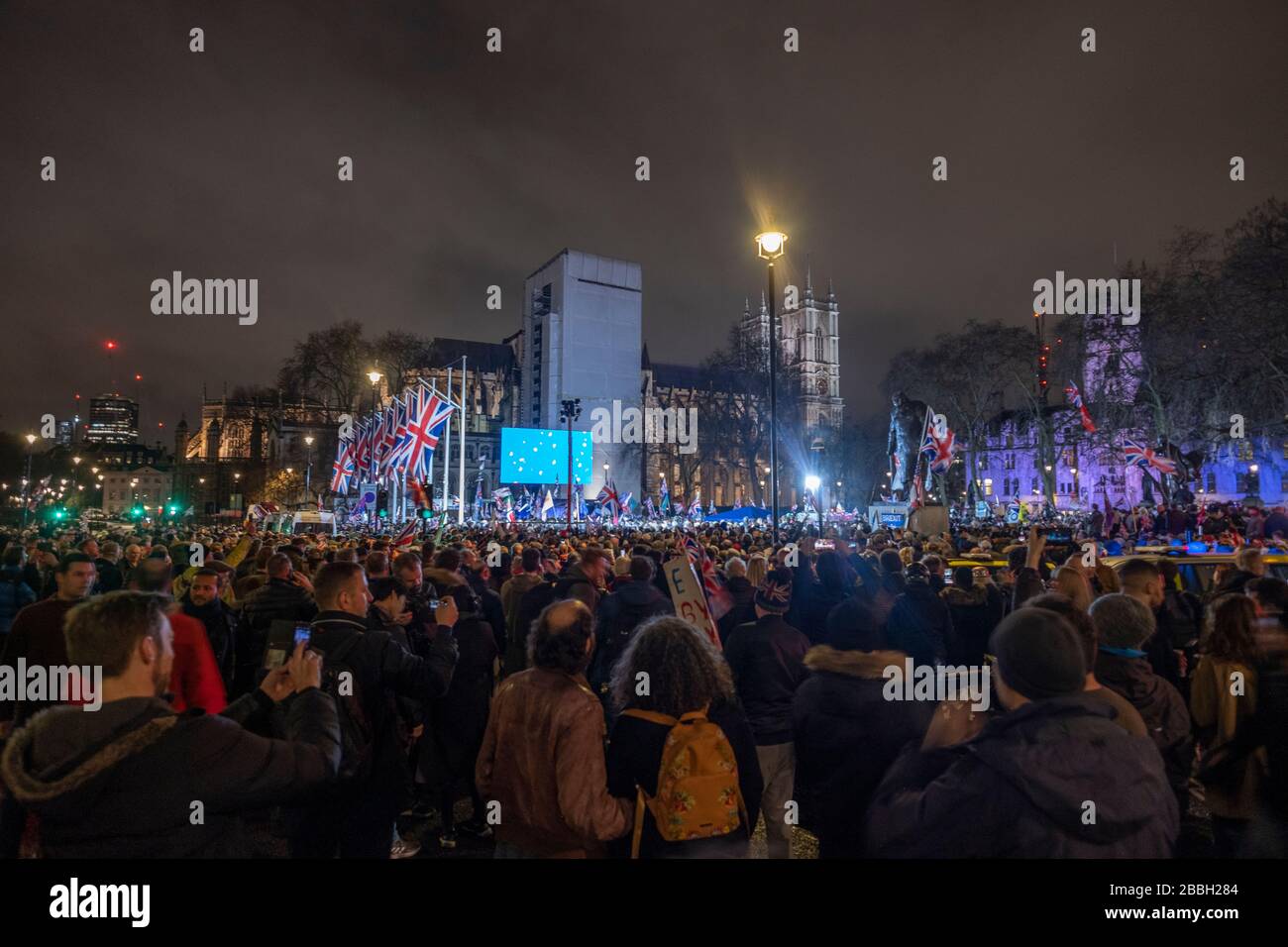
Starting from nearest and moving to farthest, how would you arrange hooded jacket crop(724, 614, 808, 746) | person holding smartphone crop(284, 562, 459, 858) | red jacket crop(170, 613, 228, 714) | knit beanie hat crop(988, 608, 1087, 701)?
knit beanie hat crop(988, 608, 1087, 701) → person holding smartphone crop(284, 562, 459, 858) → red jacket crop(170, 613, 228, 714) → hooded jacket crop(724, 614, 808, 746)

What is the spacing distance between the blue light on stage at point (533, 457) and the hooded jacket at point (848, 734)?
135 ft

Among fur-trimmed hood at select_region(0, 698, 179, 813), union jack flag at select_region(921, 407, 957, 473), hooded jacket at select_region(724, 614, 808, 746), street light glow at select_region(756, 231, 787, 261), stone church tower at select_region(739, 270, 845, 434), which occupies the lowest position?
hooded jacket at select_region(724, 614, 808, 746)

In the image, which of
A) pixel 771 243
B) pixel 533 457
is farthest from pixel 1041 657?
pixel 533 457

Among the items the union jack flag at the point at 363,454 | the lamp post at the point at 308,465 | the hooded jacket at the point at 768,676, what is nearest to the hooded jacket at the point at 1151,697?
the hooded jacket at the point at 768,676

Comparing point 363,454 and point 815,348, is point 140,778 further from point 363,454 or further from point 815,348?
point 815,348

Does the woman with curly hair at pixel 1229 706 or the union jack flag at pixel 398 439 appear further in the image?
the union jack flag at pixel 398 439

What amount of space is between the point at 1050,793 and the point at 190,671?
4.30 metres

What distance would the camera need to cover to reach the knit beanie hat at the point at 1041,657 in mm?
2299

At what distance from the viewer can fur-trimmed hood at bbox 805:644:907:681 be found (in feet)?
10.7

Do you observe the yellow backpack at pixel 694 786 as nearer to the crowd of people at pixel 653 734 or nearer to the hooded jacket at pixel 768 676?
the crowd of people at pixel 653 734

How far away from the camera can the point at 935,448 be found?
21.0 meters

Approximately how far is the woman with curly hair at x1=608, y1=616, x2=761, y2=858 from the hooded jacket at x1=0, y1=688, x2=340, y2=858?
46.6 inches

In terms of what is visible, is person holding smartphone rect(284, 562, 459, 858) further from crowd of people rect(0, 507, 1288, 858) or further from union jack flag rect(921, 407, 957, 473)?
union jack flag rect(921, 407, 957, 473)

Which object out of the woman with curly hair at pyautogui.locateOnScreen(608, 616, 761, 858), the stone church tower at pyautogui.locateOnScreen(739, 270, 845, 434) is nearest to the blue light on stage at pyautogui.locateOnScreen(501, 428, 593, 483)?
the woman with curly hair at pyautogui.locateOnScreen(608, 616, 761, 858)
